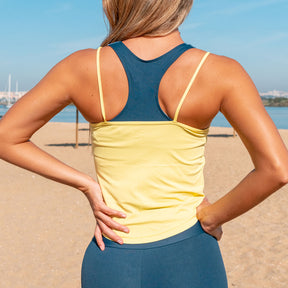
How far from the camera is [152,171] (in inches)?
47.9

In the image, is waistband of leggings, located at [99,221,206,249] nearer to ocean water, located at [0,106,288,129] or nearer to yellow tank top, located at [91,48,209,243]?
yellow tank top, located at [91,48,209,243]

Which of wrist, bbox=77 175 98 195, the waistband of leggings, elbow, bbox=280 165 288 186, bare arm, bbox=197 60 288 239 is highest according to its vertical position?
bare arm, bbox=197 60 288 239

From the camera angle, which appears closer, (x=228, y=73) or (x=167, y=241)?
(x=228, y=73)

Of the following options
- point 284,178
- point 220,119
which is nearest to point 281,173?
point 284,178

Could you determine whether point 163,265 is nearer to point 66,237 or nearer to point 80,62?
point 80,62

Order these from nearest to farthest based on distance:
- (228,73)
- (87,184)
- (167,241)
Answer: (228,73)
(167,241)
(87,184)

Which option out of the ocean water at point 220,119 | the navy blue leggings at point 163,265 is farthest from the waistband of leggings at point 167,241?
the ocean water at point 220,119

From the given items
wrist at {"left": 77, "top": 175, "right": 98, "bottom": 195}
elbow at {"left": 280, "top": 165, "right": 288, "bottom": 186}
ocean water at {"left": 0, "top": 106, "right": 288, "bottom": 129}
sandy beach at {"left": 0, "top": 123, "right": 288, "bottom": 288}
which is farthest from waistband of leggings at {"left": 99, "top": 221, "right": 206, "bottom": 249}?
ocean water at {"left": 0, "top": 106, "right": 288, "bottom": 129}

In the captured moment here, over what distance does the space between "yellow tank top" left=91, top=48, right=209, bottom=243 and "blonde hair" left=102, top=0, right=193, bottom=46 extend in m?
0.13

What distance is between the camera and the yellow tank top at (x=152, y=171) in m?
1.19

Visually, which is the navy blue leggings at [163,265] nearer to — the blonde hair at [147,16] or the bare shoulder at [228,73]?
the bare shoulder at [228,73]

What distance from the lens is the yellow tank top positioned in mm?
1194

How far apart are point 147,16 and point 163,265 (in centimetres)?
74

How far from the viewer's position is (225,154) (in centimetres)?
1655
